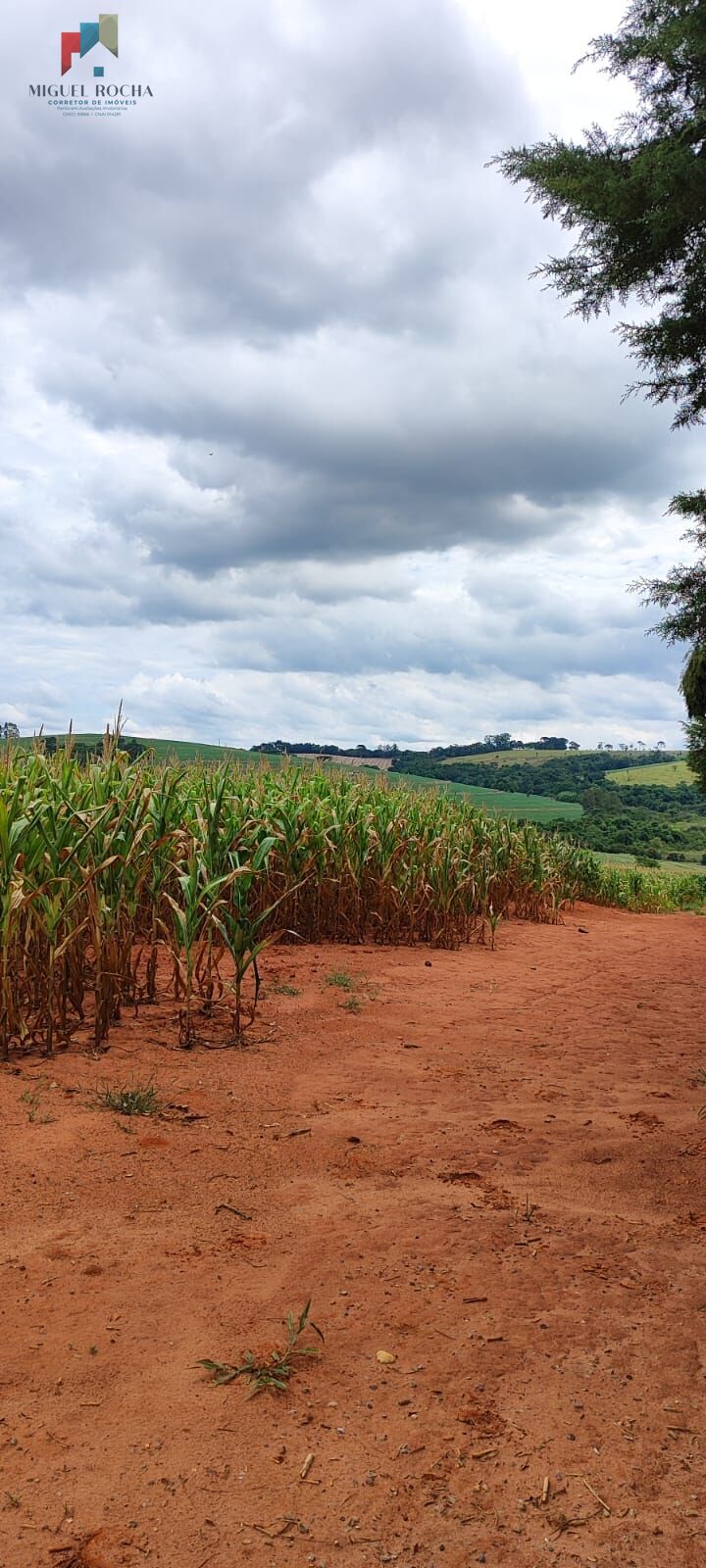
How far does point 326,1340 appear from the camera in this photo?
97.0 inches

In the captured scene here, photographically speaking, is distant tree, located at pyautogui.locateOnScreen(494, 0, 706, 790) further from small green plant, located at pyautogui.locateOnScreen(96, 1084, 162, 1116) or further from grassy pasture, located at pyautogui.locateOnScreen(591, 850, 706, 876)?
grassy pasture, located at pyautogui.locateOnScreen(591, 850, 706, 876)

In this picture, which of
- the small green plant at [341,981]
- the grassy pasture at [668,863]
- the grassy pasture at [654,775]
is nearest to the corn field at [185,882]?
the small green plant at [341,981]

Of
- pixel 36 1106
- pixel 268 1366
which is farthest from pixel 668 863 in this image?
pixel 268 1366

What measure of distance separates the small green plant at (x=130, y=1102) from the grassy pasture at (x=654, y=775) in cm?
5486

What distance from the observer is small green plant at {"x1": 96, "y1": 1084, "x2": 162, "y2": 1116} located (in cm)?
408

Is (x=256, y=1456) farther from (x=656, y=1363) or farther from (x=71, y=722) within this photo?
(x=71, y=722)

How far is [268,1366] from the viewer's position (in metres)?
2.31

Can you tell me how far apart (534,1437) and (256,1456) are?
68cm

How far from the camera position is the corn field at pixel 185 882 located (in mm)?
5012

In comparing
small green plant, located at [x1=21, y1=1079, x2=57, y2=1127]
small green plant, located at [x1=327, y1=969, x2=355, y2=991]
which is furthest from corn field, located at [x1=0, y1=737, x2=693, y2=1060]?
small green plant, located at [x1=327, y1=969, x2=355, y2=991]

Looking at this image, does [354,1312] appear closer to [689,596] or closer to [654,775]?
[689,596]

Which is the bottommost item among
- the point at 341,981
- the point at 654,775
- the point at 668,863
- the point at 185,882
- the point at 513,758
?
the point at 668,863

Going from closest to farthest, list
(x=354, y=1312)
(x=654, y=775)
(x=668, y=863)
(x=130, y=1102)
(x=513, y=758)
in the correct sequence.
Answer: (x=354, y=1312), (x=130, y=1102), (x=668, y=863), (x=654, y=775), (x=513, y=758)

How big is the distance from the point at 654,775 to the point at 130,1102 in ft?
201
